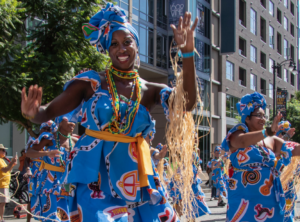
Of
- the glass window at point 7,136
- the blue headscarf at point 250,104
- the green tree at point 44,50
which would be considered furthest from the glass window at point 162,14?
the blue headscarf at point 250,104

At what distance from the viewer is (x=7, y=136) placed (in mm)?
15742

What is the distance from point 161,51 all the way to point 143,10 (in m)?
3.02

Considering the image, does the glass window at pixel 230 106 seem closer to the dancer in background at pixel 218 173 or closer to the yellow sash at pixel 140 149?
the dancer in background at pixel 218 173

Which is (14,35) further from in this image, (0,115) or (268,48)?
(268,48)

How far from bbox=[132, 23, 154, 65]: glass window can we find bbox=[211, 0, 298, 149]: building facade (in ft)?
25.8

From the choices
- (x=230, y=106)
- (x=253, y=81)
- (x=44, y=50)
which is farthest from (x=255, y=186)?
(x=253, y=81)

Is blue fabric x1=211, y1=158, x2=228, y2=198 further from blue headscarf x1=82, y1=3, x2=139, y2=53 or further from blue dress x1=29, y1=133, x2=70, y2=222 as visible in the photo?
blue headscarf x1=82, y1=3, x2=139, y2=53

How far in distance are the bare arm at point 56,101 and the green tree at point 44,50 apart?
683cm

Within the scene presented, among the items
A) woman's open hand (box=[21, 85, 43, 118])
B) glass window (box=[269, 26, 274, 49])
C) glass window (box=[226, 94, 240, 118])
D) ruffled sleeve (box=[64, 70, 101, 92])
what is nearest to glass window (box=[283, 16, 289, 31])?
glass window (box=[269, 26, 274, 49])

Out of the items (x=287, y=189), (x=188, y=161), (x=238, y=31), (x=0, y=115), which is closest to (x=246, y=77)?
(x=238, y=31)

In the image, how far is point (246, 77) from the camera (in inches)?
1432

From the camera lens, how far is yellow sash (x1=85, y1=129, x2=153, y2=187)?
2.60 meters

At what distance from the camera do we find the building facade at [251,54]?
3139 centimetres

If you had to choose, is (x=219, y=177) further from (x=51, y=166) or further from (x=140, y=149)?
(x=140, y=149)
